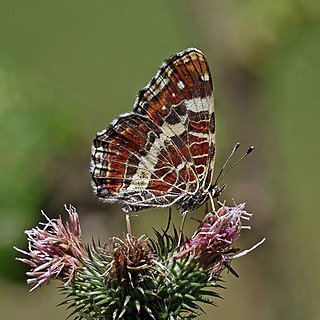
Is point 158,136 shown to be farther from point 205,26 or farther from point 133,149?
point 205,26

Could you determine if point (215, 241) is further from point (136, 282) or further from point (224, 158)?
point (224, 158)

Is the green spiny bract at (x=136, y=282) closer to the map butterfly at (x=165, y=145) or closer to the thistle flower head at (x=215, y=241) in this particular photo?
the thistle flower head at (x=215, y=241)

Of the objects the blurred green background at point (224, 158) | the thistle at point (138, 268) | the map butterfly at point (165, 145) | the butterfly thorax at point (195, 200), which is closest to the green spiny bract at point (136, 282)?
the thistle at point (138, 268)

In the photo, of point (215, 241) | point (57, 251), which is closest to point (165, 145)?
point (215, 241)

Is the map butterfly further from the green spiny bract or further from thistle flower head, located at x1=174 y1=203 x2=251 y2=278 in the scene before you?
the green spiny bract

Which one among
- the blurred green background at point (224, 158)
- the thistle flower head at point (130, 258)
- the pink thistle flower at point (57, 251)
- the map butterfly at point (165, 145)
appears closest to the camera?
the thistle flower head at point (130, 258)
